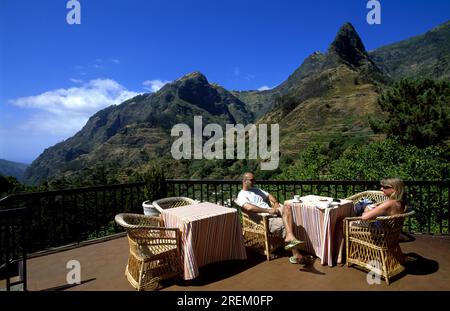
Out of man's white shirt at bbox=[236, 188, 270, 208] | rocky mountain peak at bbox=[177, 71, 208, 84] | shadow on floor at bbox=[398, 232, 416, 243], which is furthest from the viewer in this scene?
rocky mountain peak at bbox=[177, 71, 208, 84]

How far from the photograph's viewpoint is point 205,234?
11.0 feet

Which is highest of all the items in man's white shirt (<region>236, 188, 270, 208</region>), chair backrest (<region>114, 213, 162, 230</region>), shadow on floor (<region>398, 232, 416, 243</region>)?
man's white shirt (<region>236, 188, 270, 208</region>)

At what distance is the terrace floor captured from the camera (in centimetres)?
301

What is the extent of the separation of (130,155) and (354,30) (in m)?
74.4

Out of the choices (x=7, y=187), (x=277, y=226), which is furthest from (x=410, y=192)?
(x=7, y=187)

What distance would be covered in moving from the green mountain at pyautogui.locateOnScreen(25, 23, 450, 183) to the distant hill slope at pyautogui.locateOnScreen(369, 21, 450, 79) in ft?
1.15

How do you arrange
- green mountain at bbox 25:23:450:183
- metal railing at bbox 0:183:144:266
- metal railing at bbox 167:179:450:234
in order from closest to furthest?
metal railing at bbox 0:183:144:266 < metal railing at bbox 167:179:450:234 < green mountain at bbox 25:23:450:183

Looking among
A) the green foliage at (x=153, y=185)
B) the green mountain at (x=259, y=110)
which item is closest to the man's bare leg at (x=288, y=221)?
the green foliage at (x=153, y=185)

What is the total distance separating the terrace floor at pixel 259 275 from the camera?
3012mm

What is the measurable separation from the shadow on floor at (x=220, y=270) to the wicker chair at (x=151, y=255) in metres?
0.14

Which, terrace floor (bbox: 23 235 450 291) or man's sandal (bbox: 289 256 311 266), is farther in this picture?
man's sandal (bbox: 289 256 311 266)

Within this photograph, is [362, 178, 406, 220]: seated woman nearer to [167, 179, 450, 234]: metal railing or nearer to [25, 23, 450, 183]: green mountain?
[167, 179, 450, 234]: metal railing

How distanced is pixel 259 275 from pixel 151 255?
46.0 inches

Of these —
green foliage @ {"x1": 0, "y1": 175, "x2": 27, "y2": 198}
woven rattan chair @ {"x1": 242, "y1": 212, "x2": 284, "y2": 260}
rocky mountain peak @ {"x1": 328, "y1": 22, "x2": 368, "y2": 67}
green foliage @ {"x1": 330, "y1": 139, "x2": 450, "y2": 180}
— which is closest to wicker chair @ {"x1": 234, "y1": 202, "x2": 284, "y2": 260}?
woven rattan chair @ {"x1": 242, "y1": 212, "x2": 284, "y2": 260}
